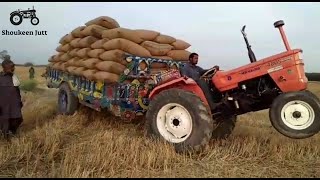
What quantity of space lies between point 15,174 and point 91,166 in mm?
837

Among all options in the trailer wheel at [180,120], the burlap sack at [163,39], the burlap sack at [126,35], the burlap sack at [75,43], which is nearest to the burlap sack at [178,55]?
the burlap sack at [163,39]

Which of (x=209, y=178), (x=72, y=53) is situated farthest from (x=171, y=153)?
(x=72, y=53)

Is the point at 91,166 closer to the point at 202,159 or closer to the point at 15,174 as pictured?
the point at 15,174

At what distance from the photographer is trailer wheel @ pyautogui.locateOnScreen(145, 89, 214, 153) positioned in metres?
5.18

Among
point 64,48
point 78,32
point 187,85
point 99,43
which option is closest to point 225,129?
point 187,85

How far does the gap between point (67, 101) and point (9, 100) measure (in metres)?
2.10

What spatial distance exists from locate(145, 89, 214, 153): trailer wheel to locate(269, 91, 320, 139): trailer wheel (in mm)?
873

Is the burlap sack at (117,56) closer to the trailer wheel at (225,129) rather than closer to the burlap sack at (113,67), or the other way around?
the burlap sack at (113,67)

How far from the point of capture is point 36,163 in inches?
179

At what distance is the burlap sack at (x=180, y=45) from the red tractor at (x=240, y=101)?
2.21 metres

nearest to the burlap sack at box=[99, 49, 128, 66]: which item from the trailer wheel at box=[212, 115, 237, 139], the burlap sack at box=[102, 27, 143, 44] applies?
the burlap sack at box=[102, 27, 143, 44]

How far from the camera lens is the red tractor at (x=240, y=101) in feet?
16.2

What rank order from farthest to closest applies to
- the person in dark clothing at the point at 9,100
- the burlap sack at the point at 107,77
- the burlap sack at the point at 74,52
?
the burlap sack at the point at 74,52 → the burlap sack at the point at 107,77 → the person in dark clothing at the point at 9,100

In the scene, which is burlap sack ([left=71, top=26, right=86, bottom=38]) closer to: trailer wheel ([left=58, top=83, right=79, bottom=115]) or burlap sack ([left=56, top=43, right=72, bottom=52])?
burlap sack ([left=56, top=43, right=72, bottom=52])
